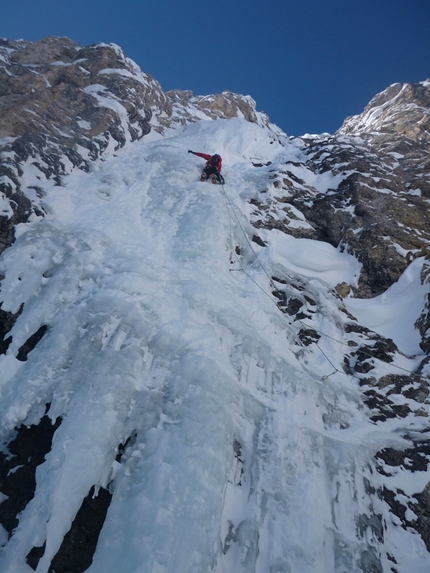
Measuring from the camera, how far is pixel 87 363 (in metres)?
5.73

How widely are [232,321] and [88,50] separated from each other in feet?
64.2

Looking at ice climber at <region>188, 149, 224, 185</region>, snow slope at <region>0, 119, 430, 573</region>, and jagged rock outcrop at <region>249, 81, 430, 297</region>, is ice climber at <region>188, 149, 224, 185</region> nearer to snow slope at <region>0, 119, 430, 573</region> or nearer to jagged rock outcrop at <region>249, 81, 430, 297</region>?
jagged rock outcrop at <region>249, 81, 430, 297</region>

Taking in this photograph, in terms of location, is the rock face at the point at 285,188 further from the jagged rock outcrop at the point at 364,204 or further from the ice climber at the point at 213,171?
the ice climber at the point at 213,171

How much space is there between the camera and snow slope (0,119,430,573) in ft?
14.4

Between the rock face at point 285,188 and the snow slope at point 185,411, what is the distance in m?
0.32

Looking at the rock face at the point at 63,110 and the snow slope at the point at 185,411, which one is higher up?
the rock face at the point at 63,110

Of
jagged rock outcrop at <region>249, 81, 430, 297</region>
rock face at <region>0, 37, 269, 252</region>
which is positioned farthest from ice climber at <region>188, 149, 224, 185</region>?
rock face at <region>0, 37, 269, 252</region>

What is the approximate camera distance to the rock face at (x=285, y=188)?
19.9 feet

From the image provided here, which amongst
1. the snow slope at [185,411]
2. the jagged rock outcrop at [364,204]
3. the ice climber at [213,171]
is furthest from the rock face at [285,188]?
the ice climber at [213,171]

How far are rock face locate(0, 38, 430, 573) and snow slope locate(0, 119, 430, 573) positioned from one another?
319 mm

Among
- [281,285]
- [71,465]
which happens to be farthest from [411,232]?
[71,465]

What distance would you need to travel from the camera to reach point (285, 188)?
1312cm

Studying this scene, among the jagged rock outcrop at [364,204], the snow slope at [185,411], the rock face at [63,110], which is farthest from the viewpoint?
the jagged rock outcrop at [364,204]

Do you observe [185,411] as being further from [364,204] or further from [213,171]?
[364,204]
